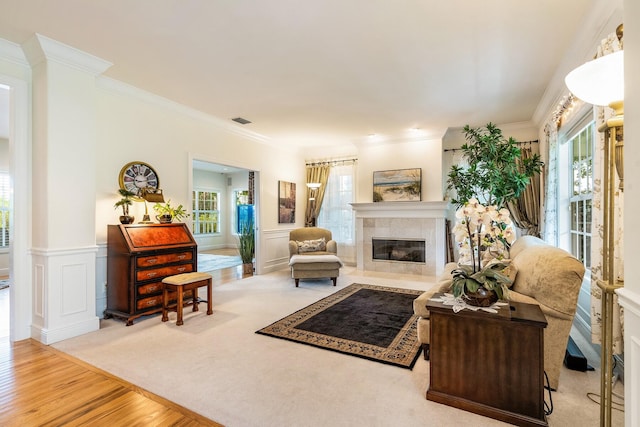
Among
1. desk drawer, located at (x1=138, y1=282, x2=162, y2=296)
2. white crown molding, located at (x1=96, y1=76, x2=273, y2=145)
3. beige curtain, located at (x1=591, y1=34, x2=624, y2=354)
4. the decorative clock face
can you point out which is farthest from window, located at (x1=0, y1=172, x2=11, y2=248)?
beige curtain, located at (x1=591, y1=34, x2=624, y2=354)

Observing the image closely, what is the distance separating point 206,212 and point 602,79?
10.2 meters

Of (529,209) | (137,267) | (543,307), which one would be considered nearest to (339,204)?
(529,209)

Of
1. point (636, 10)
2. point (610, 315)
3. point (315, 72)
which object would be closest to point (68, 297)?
point (315, 72)

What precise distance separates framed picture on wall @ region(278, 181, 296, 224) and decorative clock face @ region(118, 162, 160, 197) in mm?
2808

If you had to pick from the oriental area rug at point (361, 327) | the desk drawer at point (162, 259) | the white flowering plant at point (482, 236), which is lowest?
the oriental area rug at point (361, 327)

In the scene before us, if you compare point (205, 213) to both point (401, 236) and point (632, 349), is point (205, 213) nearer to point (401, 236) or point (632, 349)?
point (401, 236)

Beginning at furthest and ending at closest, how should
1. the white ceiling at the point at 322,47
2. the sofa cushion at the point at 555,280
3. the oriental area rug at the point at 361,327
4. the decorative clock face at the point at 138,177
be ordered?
the decorative clock face at the point at 138,177
the oriental area rug at the point at 361,327
the white ceiling at the point at 322,47
the sofa cushion at the point at 555,280

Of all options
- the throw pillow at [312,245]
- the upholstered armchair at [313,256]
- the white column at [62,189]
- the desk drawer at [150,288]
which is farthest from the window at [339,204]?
the white column at [62,189]

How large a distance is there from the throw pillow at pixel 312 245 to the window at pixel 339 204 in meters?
1.28

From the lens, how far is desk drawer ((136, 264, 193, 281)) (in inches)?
134

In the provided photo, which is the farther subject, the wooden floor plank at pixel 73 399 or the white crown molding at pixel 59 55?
the white crown molding at pixel 59 55

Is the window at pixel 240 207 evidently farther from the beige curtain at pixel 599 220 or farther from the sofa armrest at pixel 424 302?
the beige curtain at pixel 599 220

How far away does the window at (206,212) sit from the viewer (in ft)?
32.3

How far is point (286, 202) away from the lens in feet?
22.1
